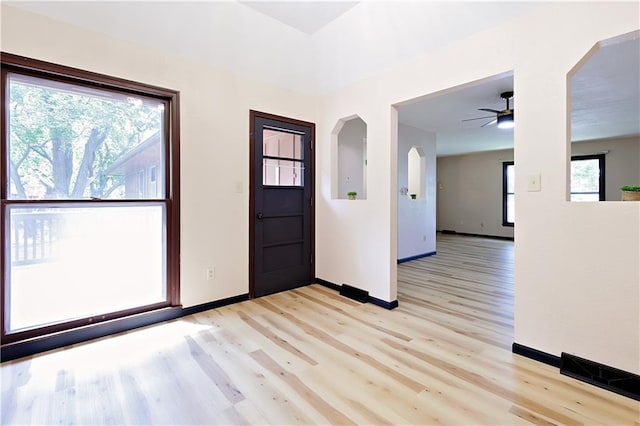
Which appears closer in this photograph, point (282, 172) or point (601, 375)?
point (601, 375)

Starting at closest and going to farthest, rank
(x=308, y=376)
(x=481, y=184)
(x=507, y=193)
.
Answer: (x=308, y=376) < (x=507, y=193) < (x=481, y=184)

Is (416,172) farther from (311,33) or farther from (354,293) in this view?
(311,33)

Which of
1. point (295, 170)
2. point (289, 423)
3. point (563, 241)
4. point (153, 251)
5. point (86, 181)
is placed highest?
point (295, 170)

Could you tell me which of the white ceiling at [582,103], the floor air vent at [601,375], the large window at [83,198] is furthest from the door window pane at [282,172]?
the floor air vent at [601,375]

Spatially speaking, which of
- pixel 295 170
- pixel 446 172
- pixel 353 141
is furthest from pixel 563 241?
pixel 446 172

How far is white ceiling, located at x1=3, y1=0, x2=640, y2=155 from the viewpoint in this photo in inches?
92.1

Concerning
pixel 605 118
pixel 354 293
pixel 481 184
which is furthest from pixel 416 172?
pixel 481 184

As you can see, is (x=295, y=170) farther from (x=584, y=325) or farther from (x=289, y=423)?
(x=584, y=325)

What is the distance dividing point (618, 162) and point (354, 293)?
7.24 m

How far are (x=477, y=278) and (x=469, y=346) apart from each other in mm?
2240

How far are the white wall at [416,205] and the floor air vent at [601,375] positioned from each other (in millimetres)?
3517

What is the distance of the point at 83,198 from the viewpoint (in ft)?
8.28

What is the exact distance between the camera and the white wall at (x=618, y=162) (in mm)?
6453

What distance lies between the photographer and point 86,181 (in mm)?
2537
